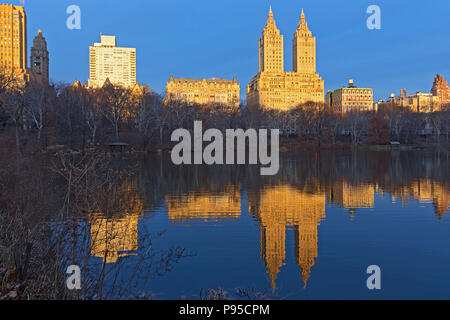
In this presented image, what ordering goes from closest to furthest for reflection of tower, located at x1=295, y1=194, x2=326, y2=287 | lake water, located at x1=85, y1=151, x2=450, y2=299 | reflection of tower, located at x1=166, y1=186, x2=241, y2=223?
lake water, located at x1=85, y1=151, x2=450, y2=299 < reflection of tower, located at x1=295, y1=194, x2=326, y2=287 < reflection of tower, located at x1=166, y1=186, x2=241, y2=223

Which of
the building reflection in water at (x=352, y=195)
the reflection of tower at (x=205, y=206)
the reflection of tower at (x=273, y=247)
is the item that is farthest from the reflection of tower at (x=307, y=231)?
the reflection of tower at (x=205, y=206)

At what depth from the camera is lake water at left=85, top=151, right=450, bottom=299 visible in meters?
10.1

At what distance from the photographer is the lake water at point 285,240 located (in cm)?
1013

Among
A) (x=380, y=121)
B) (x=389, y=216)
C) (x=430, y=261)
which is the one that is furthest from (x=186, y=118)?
(x=430, y=261)

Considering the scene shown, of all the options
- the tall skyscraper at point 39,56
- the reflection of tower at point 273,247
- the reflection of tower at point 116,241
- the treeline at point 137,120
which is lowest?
the reflection of tower at point 273,247

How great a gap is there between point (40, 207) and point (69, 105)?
6122 centimetres

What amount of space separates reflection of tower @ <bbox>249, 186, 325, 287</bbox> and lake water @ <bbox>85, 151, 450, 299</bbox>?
0.14 ft

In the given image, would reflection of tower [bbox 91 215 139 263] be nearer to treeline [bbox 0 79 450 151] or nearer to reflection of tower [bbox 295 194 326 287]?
reflection of tower [bbox 295 194 326 287]

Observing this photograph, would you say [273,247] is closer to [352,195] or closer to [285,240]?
[285,240]

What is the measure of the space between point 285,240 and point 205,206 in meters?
7.64

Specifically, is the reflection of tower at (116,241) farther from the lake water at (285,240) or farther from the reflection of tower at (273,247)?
the reflection of tower at (273,247)

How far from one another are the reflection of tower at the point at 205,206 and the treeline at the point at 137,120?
20177mm

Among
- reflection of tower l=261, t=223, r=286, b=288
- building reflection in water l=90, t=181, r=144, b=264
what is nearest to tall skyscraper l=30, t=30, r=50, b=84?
building reflection in water l=90, t=181, r=144, b=264

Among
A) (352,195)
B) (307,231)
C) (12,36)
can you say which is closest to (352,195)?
(352,195)
